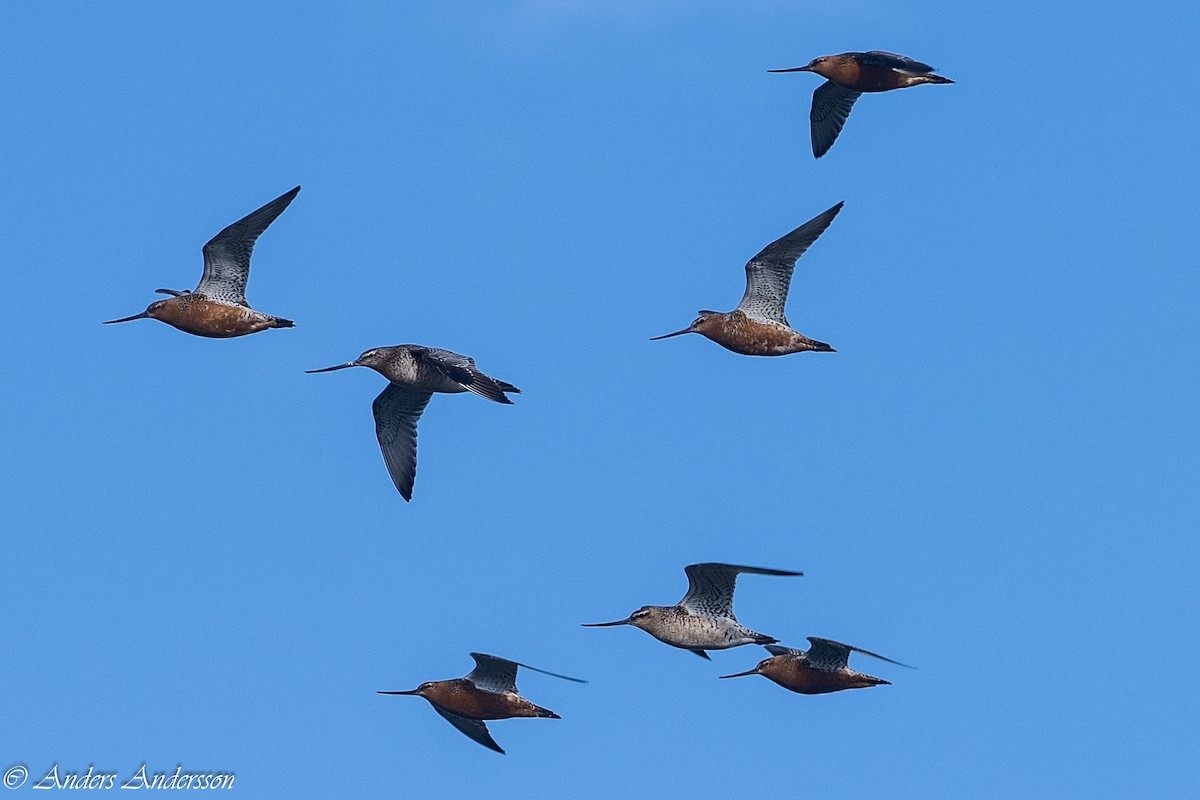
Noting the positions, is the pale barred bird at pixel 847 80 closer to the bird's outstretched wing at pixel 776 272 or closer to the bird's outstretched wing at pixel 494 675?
the bird's outstretched wing at pixel 776 272

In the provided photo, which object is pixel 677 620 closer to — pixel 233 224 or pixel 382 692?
pixel 382 692

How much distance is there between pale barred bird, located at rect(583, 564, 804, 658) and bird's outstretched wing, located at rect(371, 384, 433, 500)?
196 inches

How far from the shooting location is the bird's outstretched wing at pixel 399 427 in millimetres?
26797

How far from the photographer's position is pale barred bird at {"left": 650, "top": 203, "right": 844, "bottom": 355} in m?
24.9

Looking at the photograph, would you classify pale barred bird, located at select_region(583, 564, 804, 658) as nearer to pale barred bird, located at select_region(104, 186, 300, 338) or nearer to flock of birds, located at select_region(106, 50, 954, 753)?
flock of birds, located at select_region(106, 50, 954, 753)

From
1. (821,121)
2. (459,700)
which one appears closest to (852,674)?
(459,700)

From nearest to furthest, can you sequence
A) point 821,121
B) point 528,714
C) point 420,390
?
point 528,714 < point 420,390 < point 821,121

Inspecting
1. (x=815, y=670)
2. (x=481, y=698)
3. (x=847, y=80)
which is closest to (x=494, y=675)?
(x=481, y=698)

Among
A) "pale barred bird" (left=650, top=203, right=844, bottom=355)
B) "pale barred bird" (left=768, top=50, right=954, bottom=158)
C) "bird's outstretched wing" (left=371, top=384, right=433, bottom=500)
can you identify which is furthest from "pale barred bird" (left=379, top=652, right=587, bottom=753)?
"pale barred bird" (left=768, top=50, right=954, bottom=158)

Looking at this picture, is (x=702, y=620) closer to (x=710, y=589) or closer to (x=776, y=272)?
(x=710, y=589)

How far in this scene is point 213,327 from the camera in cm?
2467

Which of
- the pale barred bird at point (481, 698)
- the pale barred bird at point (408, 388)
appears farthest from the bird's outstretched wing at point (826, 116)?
the pale barred bird at point (481, 698)

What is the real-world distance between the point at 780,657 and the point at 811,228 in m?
6.41

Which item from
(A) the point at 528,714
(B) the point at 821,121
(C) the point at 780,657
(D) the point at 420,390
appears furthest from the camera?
(B) the point at 821,121
